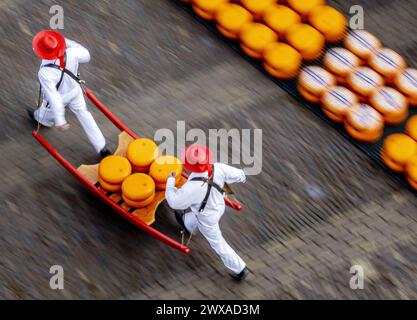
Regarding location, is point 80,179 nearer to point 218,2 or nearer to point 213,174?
point 213,174

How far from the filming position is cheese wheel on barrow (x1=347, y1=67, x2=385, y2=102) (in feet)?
28.3

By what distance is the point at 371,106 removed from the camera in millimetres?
8648

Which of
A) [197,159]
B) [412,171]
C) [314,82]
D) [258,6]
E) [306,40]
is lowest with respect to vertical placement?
[197,159]

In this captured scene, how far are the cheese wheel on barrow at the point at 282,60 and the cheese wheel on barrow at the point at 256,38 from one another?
0.08 meters

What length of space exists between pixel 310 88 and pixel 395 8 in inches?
73.6

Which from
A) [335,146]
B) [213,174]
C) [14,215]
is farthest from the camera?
[335,146]

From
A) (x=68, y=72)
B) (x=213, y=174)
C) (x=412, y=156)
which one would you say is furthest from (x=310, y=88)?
(x=68, y=72)

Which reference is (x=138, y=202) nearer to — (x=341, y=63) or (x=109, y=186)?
(x=109, y=186)

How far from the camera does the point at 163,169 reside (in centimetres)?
772

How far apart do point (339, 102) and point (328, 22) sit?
115 centimetres

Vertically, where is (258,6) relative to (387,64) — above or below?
above

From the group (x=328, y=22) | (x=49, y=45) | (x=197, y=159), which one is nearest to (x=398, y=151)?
(x=328, y=22)

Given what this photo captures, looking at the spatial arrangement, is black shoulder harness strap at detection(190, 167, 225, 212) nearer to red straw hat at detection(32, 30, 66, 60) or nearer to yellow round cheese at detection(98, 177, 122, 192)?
yellow round cheese at detection(98, 177, 122, 192)

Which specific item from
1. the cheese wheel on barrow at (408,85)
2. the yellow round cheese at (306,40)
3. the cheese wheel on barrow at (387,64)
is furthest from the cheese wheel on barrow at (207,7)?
the cheese wheel on barrow at (408,85)
